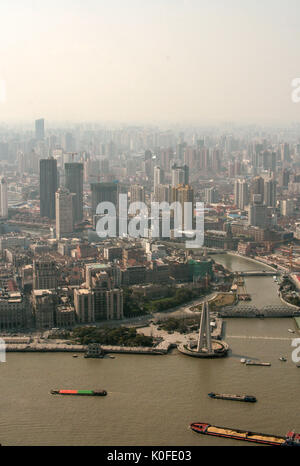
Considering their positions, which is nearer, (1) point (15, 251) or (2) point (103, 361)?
(2) point (103, 361)

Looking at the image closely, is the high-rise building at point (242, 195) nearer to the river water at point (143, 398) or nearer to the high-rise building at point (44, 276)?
the high-rise building at point (44, 276)

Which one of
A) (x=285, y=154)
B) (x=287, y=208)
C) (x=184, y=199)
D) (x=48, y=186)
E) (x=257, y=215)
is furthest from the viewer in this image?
(x=285, y=154)

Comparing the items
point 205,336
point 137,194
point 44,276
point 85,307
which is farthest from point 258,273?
point 137,194

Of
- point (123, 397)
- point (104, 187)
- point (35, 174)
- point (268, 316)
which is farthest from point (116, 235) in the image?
point (35, 174)

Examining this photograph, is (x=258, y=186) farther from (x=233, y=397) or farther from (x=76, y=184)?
(x=233, y=397)

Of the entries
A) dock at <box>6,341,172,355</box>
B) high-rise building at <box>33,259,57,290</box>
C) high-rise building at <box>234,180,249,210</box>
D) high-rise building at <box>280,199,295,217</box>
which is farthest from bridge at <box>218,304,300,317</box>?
high-rise building at <box>234,180,249,210</box>
